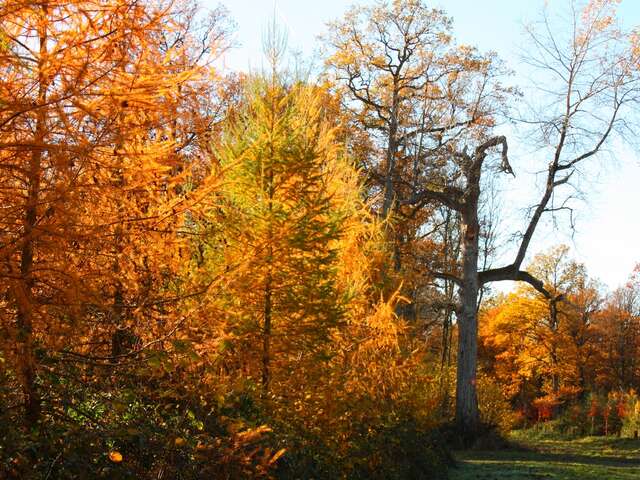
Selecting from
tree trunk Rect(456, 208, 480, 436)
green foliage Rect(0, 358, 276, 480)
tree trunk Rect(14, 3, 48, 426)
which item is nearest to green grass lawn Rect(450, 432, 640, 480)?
tree trunk Rect(456, 208, 480, 436)

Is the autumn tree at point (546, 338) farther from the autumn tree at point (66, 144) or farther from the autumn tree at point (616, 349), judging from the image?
the autumn tree at point (66, 144)

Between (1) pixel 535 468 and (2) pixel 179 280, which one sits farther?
(1) pixel 535 468

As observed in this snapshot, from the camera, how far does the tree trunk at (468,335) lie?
20.0 metres

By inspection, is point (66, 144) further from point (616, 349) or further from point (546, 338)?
point (616, 349)

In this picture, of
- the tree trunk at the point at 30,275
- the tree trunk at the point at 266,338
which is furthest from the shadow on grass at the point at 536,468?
the tree trunk at the point at 30,275

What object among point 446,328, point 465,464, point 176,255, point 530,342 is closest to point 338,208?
point 176,255

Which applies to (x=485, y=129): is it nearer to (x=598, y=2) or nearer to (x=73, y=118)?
(x=598, y=2)

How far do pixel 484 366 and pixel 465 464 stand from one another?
3125cm

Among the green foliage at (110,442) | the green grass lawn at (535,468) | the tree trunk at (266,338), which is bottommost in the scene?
the green grass lawn at (535,468)

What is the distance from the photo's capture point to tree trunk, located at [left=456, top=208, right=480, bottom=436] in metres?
20.0

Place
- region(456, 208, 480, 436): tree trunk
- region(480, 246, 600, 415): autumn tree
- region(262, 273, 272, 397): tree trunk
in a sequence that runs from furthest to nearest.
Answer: region(480, 246, 600, 415): autumn tree, region(456, 208, 480, 436): tree trunk, region(262, 273, 272, 397): tree trunk

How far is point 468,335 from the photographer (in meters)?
20.5

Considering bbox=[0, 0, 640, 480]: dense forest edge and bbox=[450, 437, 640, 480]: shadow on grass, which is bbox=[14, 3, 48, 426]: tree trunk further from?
bbox=[450, 437, 640, 480]: shadow on grass

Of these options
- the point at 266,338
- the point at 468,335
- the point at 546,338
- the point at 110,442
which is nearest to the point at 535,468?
the point at 468,335
